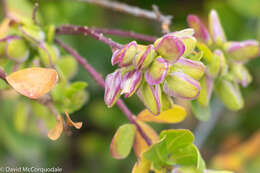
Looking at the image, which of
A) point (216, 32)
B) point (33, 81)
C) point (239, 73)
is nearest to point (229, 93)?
point (239, 73)

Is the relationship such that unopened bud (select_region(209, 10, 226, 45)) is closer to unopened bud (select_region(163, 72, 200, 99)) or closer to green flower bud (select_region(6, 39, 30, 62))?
unopened bud (select_region(163, 72, 200, 99))

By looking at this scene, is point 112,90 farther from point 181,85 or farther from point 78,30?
point 78,30

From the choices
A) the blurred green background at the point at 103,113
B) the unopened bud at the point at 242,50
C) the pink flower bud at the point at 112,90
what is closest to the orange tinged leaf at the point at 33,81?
the pink flower bud at the point at 112,90

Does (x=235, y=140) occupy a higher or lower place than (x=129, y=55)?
lower

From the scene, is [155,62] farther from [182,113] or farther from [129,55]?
[182,113]

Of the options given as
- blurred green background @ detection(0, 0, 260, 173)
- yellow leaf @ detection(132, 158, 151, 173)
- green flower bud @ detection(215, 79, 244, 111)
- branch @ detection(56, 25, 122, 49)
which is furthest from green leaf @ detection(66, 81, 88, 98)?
blurred green background @ detection(0, 0, 260, 173)

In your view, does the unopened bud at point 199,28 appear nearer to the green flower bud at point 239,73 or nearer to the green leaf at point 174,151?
the green flower bud at point 239,73

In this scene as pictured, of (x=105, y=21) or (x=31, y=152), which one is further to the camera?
(x=105, y=21)

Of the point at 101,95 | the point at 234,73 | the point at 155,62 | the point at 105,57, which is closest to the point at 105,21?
the point at 105,57
